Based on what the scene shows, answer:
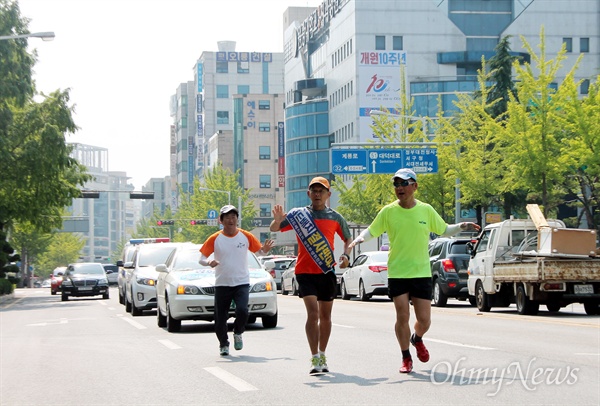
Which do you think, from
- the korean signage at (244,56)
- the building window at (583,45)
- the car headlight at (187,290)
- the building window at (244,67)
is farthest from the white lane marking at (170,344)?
the building window at (244,67)

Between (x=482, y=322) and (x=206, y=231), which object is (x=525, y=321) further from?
(x=206, y=231)

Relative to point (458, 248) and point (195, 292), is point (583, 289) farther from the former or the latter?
point (195, 292)

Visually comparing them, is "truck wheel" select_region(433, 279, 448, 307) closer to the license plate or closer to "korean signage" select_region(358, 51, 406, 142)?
the license plate

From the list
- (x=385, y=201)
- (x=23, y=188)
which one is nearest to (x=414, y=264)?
(x=23, y=188)

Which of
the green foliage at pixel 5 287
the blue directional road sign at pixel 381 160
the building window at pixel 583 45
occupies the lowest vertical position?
the green foliage at pixel 5 287

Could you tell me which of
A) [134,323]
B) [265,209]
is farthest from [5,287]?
[265,209]

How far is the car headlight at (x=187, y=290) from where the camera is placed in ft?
59.4

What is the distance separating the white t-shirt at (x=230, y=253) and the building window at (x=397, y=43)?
84.2 metres

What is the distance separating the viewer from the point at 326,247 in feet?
35.0

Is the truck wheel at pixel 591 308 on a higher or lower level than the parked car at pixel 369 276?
lower

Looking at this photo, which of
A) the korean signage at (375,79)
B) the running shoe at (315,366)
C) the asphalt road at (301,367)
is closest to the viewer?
the asphalt road at (301,367)

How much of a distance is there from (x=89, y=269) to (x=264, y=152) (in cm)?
10747

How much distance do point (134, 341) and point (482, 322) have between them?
6.39 m

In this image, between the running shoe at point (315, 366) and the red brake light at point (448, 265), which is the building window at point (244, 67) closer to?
the red brake light at point (448, 265)
